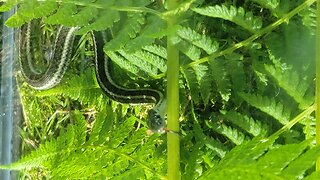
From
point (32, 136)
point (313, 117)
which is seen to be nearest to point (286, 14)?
point (313, 117)

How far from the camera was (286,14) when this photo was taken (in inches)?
48.3

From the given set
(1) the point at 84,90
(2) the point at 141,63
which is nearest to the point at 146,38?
(2) the point at 141,63

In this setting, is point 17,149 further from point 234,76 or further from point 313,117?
point 313,117

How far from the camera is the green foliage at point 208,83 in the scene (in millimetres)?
1007

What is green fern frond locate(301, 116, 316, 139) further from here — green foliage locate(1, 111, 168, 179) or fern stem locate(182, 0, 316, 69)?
green foliage locate(1, 111, 168, 179)

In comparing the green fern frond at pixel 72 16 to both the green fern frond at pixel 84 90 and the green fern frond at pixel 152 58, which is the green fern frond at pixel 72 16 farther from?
the green fern frond at pixel 84 90

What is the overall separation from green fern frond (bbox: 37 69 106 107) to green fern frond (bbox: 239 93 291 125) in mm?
678

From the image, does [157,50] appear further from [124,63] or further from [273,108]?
[273,108]

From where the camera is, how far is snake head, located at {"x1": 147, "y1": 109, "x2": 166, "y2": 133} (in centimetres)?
182

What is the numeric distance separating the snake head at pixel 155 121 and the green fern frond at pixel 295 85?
2.24 ft

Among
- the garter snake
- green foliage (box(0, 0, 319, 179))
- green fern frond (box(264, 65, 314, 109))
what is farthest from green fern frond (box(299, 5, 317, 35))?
the garter snake

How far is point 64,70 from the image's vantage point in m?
2.29

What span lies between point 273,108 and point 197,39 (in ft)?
0.73

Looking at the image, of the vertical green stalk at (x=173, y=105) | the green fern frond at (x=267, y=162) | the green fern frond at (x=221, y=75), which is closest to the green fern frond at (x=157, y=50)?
the green fern frond at (x=221, y=75)
